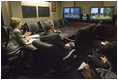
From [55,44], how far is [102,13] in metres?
3.81

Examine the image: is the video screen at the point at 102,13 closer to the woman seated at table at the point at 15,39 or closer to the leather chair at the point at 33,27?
the leather chair at the point at 33,27

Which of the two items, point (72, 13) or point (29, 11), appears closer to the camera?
point (29, 11)

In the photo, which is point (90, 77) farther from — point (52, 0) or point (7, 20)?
point (52, 0)

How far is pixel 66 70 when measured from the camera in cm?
225

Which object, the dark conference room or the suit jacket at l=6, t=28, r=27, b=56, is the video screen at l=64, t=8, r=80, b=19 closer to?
the dark conference room

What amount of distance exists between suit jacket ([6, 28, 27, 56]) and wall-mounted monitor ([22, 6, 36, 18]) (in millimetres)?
2586

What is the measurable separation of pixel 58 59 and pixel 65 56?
0.19 m

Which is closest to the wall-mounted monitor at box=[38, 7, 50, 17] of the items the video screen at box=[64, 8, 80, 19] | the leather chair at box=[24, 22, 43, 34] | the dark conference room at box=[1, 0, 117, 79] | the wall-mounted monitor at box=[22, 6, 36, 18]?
the dark conference room at box=[1, 0, 117, 79]

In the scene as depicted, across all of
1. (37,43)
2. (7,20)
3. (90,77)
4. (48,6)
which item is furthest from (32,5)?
(90,77)

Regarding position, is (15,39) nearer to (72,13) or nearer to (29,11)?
(29,11)

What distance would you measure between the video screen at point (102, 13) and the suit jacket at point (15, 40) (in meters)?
3.83

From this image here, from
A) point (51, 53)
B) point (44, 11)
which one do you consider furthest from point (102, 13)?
point (51, 53)

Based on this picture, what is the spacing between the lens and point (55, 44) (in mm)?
1628

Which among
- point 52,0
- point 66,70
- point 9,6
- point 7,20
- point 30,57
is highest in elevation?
point 52,0
